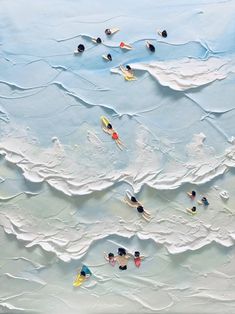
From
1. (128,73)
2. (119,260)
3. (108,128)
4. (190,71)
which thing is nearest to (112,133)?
(108,128)

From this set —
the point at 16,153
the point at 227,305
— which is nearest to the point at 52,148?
the point at 16,153

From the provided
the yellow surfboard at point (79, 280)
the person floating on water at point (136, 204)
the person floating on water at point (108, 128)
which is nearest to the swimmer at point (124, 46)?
the person floating on water at point (108, 128)

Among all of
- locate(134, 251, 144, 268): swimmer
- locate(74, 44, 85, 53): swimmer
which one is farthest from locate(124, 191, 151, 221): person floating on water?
locate(74, 44, 85, 53): swimmer

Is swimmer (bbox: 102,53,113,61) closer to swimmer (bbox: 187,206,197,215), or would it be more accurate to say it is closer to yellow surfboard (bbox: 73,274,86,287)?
swimmer (bbox: 187,206,197,215)

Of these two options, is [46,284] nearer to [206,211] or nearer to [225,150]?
[206,211]

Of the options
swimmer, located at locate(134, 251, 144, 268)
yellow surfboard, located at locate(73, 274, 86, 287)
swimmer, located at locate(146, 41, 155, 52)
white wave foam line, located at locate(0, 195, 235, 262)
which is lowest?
yellow surfboard, located at locate(73, 274, 86, 287)

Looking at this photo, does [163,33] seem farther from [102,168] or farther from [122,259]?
[122,259]
